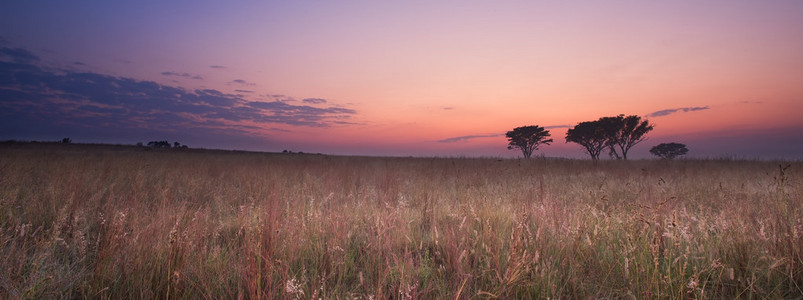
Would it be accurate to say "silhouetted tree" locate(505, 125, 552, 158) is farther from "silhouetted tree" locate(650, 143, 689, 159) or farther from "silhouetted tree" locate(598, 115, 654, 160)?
"silhouetted tree" locate(650, 143, 689, 159)

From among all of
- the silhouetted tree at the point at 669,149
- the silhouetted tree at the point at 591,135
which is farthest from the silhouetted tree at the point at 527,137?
the silhouetted tree at the point at 669,149

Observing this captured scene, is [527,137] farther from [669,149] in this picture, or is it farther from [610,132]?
[669,149]

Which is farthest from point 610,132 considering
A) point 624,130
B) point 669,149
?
point 669,149

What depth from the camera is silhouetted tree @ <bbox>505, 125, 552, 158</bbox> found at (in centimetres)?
4934

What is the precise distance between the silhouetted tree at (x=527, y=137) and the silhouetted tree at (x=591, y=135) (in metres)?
3.55

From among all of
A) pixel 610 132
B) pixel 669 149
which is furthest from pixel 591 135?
pixel 669 149

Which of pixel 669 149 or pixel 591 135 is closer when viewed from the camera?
pixel 591 135

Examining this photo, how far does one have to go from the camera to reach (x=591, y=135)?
45500 millimetres

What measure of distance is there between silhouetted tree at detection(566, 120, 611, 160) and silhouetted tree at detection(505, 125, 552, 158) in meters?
3.55

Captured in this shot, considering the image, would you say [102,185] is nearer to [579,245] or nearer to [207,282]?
[207,282]

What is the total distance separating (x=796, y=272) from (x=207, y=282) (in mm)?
4524

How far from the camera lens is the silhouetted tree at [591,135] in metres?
44.2

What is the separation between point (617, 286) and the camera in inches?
99.9

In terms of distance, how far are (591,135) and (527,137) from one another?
8447mm
